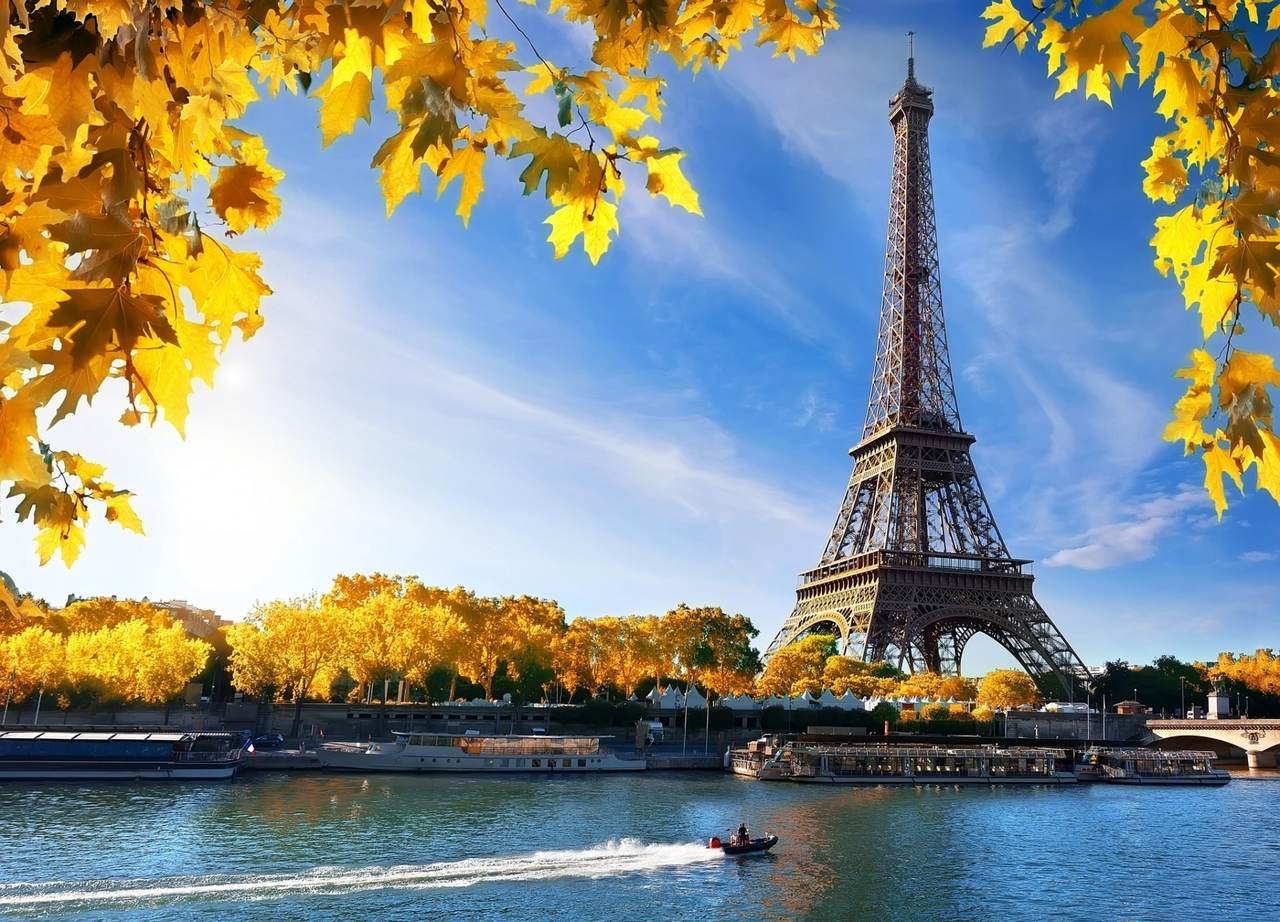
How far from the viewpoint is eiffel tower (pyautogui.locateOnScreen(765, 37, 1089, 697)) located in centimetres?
7675

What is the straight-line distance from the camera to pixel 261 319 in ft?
9.23

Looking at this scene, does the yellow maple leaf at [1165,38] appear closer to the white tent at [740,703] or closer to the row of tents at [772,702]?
the row of tents at [772,702]

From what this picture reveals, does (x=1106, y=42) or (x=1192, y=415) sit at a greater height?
(x=1106, y=42)

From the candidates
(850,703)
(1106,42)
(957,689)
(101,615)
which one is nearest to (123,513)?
(1106,42)

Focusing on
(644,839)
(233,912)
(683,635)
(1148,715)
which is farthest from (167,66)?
(1148,715)

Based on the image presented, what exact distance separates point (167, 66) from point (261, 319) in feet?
2.48

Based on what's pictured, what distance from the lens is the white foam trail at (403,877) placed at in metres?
21.4

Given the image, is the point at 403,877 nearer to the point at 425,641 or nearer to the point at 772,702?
the point at 425,641

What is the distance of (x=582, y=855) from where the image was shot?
2753 cm

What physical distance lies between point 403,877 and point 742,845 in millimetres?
10840

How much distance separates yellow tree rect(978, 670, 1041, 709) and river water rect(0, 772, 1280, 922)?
27.7 m

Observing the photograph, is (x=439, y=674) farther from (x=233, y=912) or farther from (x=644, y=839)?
(x=233, y=912)

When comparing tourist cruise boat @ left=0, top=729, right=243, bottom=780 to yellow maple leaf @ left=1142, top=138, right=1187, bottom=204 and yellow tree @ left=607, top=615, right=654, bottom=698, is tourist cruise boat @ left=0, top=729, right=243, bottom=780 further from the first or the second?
yellow maple leaf @ left=1142, top=138, right=1187, bottom=204

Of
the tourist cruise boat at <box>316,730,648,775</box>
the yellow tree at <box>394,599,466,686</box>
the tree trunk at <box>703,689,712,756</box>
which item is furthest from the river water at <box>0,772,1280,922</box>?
the tree trunk at <box>703,689,712,756</box>
